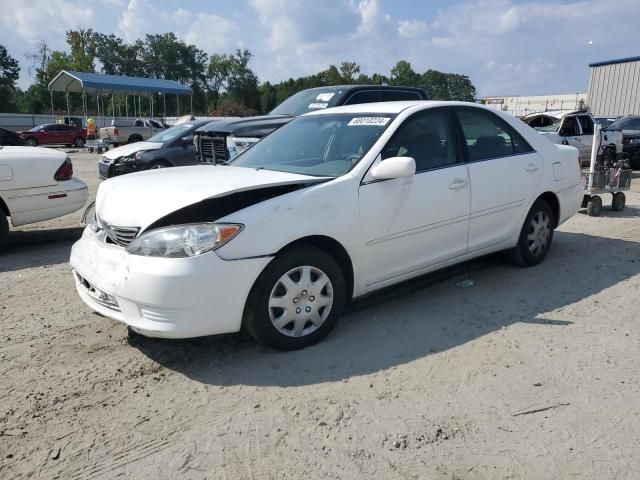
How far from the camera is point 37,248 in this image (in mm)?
6520

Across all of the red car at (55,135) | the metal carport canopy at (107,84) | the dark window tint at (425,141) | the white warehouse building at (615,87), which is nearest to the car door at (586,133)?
the dark window tint at (425,141)

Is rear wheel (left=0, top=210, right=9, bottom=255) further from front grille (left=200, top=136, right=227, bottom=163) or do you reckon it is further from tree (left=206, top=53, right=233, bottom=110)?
tree (left=206, top=53, right=233, bottom=110)

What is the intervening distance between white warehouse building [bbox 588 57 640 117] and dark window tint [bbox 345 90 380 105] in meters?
24.1

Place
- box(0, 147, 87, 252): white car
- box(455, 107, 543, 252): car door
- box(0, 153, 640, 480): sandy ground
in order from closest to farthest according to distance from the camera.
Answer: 1. box(0, 153, 640, 480): sandy ground
2. box(455, 107, 543, 252): car door
3. box(0, 147, 87, 252): white car

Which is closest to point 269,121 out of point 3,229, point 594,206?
point 3,229

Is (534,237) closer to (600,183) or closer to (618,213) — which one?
(600,183)

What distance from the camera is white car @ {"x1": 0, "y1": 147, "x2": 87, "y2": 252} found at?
598cm

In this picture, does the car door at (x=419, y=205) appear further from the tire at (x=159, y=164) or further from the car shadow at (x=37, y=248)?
the tire at (x=159, y=164)

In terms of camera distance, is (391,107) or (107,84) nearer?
(391,107)

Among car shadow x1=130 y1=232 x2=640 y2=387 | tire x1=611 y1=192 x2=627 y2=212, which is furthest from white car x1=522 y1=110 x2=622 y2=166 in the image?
car shadow x1=130 y1=232 x2=640 y2=387

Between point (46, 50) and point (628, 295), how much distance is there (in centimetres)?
7839

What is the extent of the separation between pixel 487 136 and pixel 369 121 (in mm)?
1291

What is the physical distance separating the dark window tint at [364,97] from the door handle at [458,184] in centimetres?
422

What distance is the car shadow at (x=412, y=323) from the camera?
333cm
